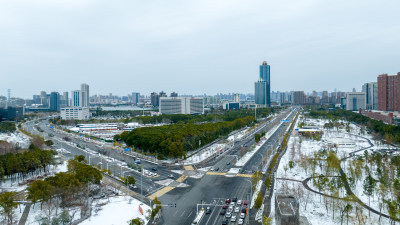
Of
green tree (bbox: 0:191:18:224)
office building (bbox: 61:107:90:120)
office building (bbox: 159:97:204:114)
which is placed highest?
office building (bbox: 159:97:204:114)

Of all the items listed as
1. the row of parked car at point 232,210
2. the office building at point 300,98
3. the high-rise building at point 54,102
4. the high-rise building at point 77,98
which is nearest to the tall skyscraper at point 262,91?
the office building at point 300,98

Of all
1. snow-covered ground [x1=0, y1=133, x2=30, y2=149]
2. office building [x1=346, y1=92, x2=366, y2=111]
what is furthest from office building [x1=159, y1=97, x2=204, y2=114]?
office building [x1=346, y1=92, x2=366, y2=111]

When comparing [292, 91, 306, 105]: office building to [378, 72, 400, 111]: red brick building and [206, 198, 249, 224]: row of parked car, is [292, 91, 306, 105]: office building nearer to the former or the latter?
[378, 72, 400, 111]: red brick building

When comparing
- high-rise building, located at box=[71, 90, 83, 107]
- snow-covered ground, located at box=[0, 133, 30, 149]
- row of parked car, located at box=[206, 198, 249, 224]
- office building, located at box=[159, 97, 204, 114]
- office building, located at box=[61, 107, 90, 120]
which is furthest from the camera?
high-rise building, located at box=[71, 90, 83, 107]

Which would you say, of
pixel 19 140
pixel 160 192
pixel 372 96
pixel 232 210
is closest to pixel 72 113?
pixel 19 140

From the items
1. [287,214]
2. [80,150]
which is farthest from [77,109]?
[287,214]

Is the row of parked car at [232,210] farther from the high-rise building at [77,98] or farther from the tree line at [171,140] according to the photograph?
the high-rise building at [77,98]

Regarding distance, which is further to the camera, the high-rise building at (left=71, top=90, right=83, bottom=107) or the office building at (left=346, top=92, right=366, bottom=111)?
the high-rise building at (left=71, top=90, right=83, bottom=107)
